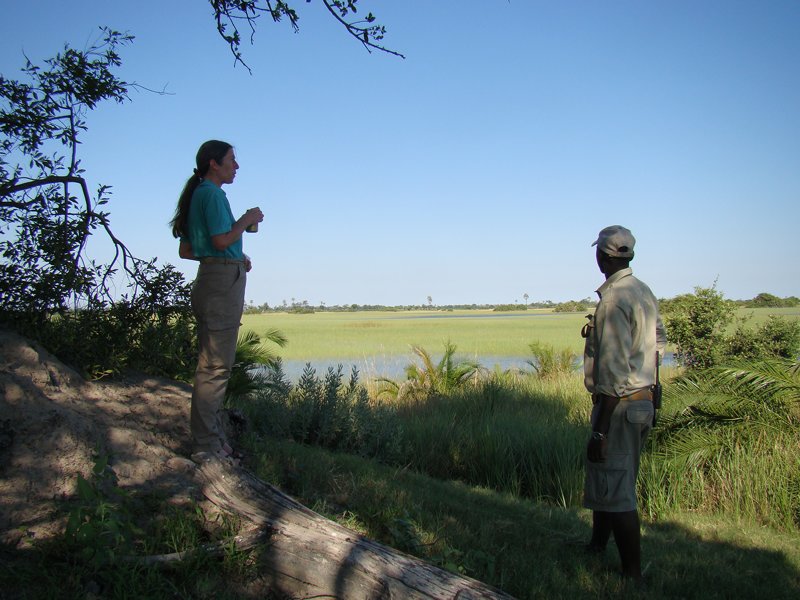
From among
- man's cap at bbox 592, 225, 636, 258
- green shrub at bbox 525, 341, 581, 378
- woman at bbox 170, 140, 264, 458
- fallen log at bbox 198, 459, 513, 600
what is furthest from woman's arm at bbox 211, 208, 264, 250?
green shrub at bbox 525, 341, 581, 378

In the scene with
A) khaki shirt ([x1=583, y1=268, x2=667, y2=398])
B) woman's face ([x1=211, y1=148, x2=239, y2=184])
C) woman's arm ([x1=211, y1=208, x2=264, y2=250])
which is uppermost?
woman's face ([x1=211, y1=148, x2=239, y2=184])

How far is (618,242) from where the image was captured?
12.2 feet

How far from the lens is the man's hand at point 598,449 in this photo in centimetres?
352

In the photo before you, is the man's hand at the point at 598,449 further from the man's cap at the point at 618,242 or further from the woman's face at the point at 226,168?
the woman's face at the point at 226,168

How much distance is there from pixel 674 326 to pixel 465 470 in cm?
934

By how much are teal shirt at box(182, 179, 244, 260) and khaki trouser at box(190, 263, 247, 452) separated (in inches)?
3.8

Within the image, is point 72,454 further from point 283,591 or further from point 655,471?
point 655,471

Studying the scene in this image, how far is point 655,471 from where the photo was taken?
21.2 feet

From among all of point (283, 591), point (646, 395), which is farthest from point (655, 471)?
point (283, 591)

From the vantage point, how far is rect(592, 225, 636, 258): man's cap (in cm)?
369

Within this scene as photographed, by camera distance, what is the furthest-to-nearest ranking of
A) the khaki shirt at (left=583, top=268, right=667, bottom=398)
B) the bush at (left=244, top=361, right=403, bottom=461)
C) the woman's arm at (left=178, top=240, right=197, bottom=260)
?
the bush at (left=244, top=361, right=403, bottom=461), the woman's arm at (left=178, top=240, right=197, bottom=260), the khaki shirt at (left=583, top=268, right=667, bottom=398)

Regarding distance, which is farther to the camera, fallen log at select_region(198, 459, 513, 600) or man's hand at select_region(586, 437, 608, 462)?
man's hand at select_region(586, 437, 608, 462)

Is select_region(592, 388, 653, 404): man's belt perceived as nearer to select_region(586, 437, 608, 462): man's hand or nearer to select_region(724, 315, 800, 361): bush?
select_region(586, 437, 608, 462): man's hand

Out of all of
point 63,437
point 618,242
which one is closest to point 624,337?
point 618,242
